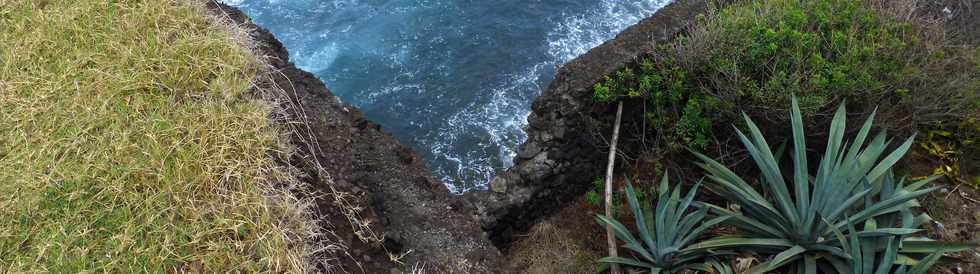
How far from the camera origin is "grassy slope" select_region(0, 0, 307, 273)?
9.37 ft

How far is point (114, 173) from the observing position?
309cm

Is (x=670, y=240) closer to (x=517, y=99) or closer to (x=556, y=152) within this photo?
(x=556, y=152)

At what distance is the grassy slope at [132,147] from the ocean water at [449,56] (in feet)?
10.8

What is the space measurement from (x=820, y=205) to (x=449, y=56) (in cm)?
545

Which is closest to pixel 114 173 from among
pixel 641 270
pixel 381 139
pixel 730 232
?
pixel 381 139

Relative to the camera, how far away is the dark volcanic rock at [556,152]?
4.85 metres

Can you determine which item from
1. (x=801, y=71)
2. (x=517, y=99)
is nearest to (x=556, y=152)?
(x=801, y=71)

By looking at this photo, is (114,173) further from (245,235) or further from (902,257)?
(902,257)

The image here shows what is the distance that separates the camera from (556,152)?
4918mm

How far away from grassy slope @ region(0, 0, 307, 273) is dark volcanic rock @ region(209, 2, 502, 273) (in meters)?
0.42

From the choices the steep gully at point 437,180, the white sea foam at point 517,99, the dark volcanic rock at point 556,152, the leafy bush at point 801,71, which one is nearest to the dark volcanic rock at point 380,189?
the steep gully at point 437,180

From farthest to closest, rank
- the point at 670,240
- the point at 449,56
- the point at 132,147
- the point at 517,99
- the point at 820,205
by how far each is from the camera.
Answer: the point at 449,56
the point at 517,99
the point at 670,240
the point at 820,205
the point at 132,147

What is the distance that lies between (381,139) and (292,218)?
1664mm

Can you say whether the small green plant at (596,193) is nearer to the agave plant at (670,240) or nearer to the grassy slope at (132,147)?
the agave plant at (670,240)
